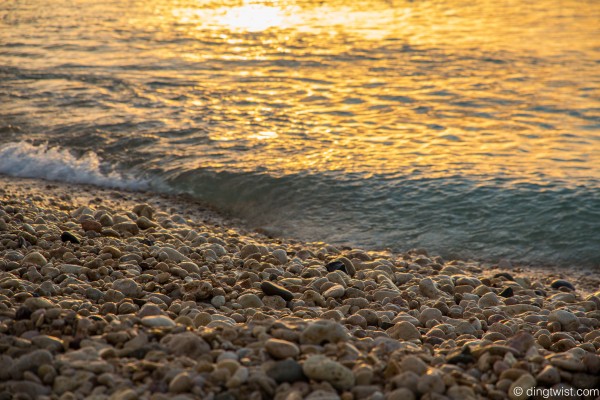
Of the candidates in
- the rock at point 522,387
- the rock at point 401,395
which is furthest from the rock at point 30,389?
the rock at point 522,387

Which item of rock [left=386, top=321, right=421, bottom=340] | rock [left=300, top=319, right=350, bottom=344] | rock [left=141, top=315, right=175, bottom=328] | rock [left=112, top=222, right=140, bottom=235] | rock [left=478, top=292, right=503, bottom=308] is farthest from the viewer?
rock [left=112, top=222, right=140, bottom=235]

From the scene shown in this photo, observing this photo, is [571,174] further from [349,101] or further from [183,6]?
[183,6]

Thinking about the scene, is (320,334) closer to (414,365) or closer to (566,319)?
(414,365)

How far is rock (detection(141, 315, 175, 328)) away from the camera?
3615mm

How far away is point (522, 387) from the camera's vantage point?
10.6 ft

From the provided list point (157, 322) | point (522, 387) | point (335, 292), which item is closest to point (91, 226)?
point (335, 292)

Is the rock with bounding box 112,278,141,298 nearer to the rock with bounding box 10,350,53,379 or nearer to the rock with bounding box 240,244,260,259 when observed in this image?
the rock with bounding box 240,244,260,259

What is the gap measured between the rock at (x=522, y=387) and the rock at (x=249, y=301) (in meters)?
2.06

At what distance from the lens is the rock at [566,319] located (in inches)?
200

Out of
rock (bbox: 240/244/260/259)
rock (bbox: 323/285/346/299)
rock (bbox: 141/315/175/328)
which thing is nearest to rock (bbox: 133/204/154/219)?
rock (bbox: 240/244/260/259)

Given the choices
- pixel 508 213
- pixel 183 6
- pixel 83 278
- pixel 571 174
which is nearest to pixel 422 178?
pixel 508 213

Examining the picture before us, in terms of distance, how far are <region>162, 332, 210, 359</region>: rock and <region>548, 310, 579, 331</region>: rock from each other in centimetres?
283

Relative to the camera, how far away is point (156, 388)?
3.06m

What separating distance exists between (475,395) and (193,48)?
1362 centimetres
